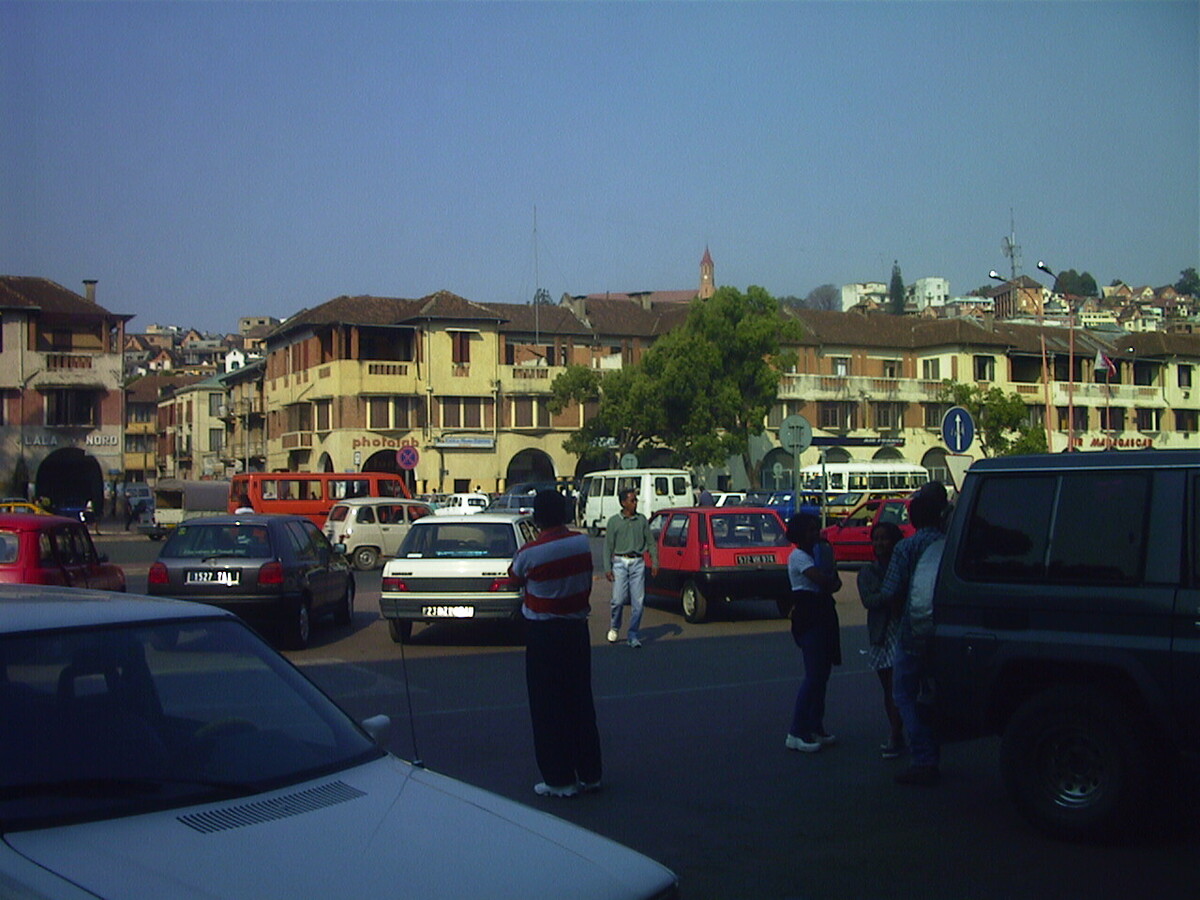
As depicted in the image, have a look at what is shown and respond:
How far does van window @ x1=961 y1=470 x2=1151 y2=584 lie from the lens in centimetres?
630

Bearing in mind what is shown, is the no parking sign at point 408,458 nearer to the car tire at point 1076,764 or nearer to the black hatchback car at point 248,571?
the black hatchback car at point 248,571

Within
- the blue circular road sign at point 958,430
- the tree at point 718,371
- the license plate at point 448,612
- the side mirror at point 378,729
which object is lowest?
the license plate at point 448,612

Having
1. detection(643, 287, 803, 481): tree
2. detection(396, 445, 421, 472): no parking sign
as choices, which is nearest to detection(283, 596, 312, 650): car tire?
detection(396, 445, 421, 472): no parking sign

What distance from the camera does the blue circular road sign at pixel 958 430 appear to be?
16797 millimetres

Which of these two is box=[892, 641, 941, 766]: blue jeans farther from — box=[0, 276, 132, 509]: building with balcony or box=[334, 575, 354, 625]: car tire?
box=[0, 276, 132, 509]: building with balcony

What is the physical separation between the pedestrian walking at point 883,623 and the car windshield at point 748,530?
8617 mm

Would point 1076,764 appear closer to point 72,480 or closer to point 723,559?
point 723,559

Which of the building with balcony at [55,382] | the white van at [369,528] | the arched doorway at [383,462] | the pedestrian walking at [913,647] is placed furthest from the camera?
the arched doorway at [383,462]

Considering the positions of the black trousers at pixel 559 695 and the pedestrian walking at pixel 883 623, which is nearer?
the black trousers at pixel 559 695

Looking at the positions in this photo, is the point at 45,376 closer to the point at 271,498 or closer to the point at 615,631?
the point at 271,498

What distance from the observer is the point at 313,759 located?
4.32 metres

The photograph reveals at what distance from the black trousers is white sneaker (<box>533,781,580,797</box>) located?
0.08 feet

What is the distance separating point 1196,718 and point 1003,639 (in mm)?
1065

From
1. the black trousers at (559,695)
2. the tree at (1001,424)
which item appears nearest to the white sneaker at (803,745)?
the black trousers at (559,695)
